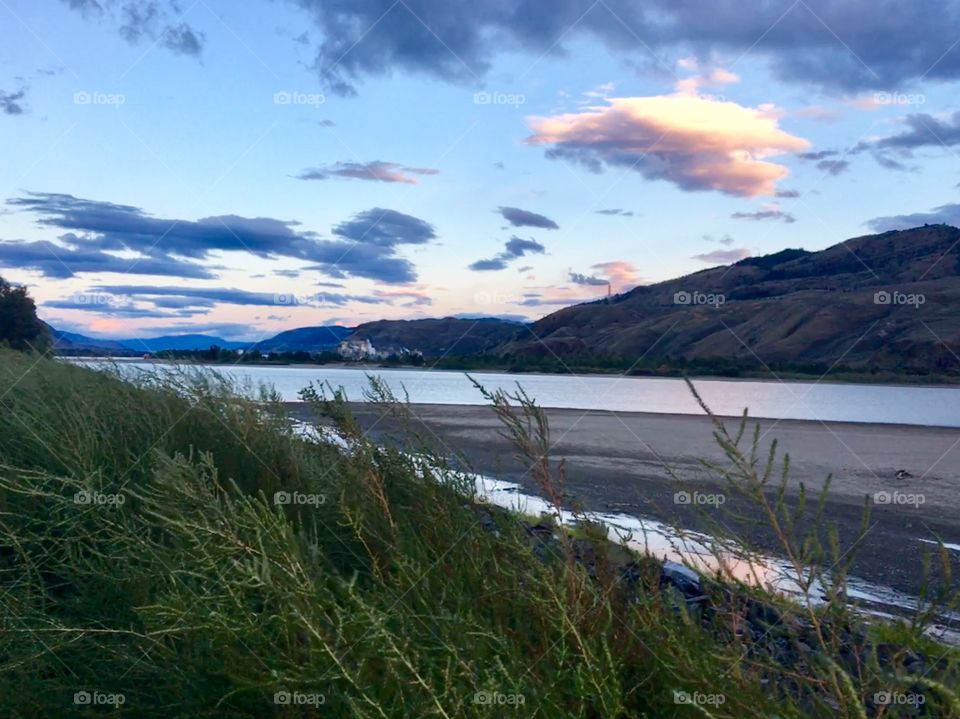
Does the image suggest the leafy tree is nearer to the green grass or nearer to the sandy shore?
the sandy shore

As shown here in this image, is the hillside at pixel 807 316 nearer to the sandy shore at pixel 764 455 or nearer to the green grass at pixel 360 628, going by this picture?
the sandy shore at pixel 764 455

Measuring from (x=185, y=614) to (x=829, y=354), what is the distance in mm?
99879

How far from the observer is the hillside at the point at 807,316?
3369 inches

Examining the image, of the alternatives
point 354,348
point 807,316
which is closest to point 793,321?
point 807,316

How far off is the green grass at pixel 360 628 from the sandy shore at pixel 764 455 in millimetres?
444

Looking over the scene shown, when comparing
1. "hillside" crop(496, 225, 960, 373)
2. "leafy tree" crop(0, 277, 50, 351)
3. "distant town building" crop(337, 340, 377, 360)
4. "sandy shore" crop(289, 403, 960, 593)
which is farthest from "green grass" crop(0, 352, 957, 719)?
"hillside" crop(496, 225, 960, 373)

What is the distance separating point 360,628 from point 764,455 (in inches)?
639

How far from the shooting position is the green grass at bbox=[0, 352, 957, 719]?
2354 mm

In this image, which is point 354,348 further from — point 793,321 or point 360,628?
point 793,321

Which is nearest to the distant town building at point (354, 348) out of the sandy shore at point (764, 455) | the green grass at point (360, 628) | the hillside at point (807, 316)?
the sandy shore at point (764, 455)

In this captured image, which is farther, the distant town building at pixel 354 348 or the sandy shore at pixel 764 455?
the distant town building at pixel 354 348

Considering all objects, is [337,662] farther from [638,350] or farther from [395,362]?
[638,350]

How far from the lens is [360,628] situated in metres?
2.60

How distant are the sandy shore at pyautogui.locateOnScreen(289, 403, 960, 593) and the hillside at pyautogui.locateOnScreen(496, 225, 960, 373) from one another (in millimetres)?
44751
